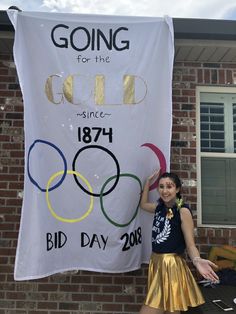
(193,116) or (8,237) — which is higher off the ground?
(193,116)

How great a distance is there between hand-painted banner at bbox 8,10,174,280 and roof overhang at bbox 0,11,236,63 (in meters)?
0.23

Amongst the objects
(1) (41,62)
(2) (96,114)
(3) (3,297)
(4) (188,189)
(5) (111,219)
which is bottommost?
(3) (3,297)

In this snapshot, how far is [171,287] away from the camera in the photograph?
3.32 m

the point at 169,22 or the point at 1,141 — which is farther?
the point at 1,141

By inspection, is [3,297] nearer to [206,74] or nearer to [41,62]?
[41,62]

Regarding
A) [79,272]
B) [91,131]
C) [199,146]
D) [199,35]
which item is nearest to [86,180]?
[91,131]

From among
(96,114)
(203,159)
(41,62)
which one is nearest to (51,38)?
(41,62)

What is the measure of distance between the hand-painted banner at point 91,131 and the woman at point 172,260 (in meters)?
0.49

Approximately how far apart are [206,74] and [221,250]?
1926 millimetres

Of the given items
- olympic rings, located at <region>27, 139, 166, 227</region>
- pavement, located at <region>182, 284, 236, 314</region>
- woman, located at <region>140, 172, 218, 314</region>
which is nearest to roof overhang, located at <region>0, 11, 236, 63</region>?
olympic rings, located at <region>27, 139, 166, 227</region>

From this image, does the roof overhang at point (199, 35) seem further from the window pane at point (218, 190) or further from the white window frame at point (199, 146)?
the window pane at point (218, 190)

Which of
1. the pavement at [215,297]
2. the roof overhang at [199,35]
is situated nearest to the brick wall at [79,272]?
the roof overhang at [199,35]

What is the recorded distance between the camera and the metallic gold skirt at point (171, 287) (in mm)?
3295

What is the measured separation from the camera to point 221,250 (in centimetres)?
435
